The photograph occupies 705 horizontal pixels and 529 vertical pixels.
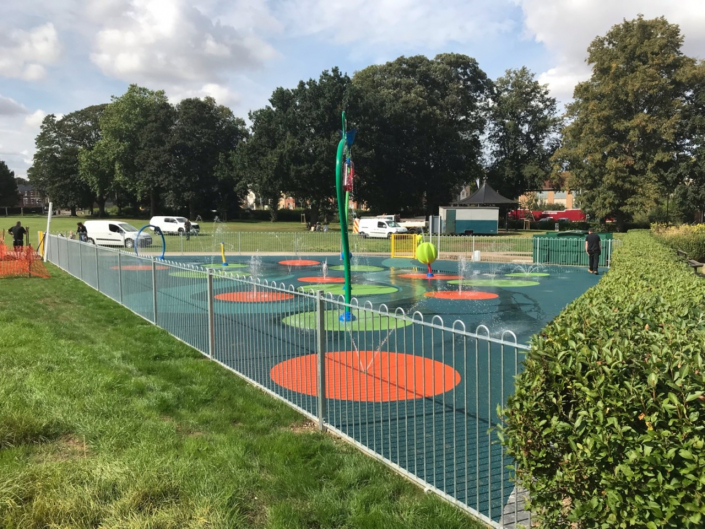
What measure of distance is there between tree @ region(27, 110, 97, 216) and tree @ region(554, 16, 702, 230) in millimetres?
66206

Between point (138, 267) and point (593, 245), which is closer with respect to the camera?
point (138, 267)

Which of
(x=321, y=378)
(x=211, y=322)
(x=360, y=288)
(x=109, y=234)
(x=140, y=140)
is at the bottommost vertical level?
(x=360, y=288)

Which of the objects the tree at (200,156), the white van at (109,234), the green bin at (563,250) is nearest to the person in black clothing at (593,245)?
the green bin at (563,250)

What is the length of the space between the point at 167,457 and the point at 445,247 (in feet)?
85.9

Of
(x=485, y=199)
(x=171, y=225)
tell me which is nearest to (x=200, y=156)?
(x=171, y=225)

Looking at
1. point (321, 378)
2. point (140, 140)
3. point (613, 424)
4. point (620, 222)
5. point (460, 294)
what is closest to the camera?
point (613, 424)

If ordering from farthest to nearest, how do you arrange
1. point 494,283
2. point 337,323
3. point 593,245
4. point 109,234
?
point 109,234 < point 593,245 < point 494,283 < point 337,323

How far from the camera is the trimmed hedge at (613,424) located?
7.71 feet

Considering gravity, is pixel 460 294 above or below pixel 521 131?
→ below

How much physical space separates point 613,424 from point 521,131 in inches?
2512

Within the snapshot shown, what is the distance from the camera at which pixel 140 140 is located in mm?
69375

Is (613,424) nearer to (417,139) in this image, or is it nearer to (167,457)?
(167,457)

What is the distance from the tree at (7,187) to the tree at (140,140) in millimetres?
31848

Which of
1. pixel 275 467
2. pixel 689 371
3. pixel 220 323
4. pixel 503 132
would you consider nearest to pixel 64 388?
pixel 220 323
